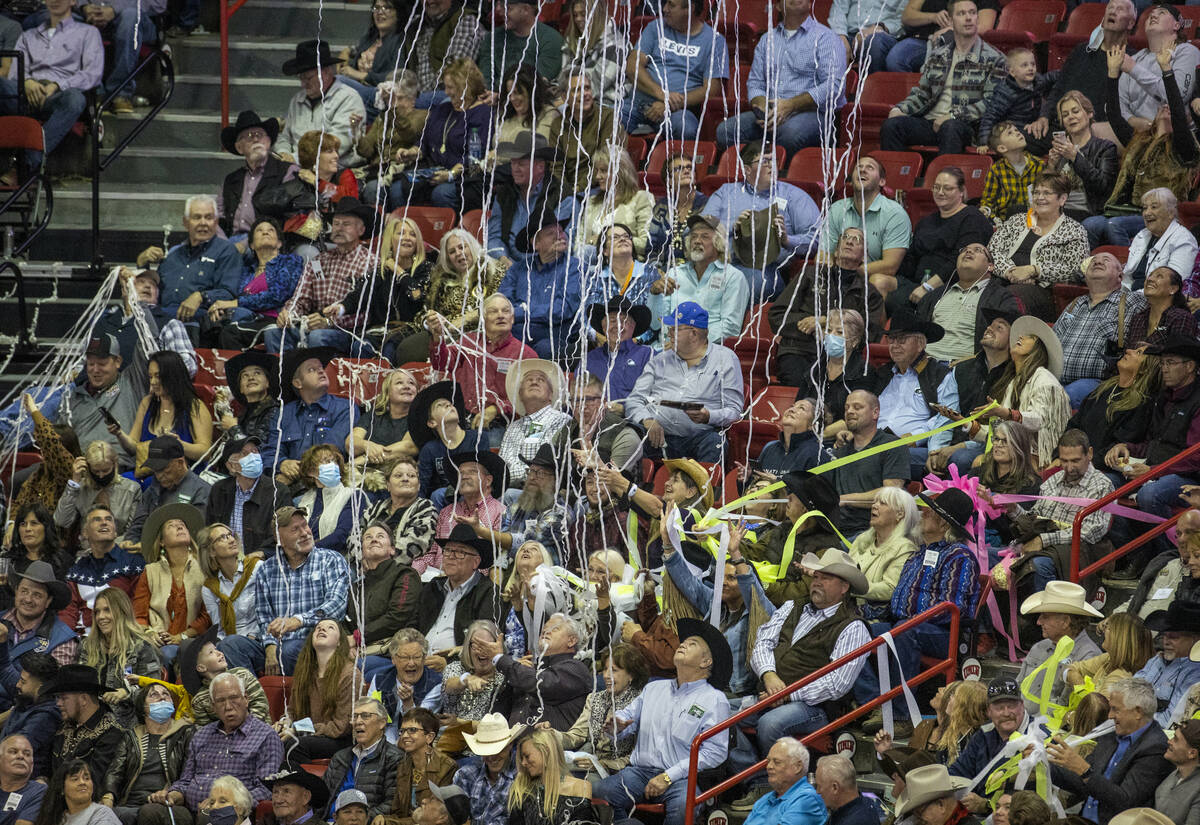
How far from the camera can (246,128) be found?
1434cm

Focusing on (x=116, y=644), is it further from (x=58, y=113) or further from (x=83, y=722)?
(x=58, y=113)

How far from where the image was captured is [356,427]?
12289 mm

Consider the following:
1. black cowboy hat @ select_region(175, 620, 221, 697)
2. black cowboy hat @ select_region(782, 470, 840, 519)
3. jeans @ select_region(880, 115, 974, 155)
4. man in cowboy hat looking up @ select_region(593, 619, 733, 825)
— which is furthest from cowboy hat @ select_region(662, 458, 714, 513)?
jeans @ select_region(880, 115, 974, 155)

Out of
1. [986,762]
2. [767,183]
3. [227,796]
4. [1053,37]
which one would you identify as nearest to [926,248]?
[767,183]

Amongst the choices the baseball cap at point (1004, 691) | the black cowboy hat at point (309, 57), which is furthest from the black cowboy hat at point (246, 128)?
the baseball cap at point (1004, 691)

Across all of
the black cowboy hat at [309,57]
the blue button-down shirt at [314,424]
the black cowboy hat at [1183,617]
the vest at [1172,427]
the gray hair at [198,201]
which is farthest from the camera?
the black cowboy hat at [309,57]

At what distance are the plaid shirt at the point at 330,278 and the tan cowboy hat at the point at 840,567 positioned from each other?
4.32 m

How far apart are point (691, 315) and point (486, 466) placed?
1.48 m

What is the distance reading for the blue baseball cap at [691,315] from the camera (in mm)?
11930

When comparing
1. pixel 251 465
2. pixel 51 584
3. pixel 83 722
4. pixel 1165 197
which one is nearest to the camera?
pixel 83 722

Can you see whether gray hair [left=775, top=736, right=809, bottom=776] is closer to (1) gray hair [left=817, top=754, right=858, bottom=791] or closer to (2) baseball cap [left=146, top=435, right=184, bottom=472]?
(1) gray hair [left=817, top=754, right=858, bottom=791]

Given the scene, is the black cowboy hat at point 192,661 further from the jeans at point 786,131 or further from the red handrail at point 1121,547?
the jeans at point 786,131

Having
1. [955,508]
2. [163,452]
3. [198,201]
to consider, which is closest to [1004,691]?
[955,508]

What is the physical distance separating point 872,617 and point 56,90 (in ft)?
23.6
